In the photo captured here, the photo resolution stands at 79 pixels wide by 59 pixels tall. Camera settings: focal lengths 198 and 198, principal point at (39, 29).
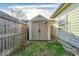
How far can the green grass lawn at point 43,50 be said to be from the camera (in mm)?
3392

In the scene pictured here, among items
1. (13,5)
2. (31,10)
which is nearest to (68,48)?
(31,10)

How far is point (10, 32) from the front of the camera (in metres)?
3.38

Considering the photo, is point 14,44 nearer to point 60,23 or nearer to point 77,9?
point 60,23

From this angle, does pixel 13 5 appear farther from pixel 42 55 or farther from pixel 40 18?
pixel 42 55

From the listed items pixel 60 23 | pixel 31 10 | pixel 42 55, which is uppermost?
pixel 31 10

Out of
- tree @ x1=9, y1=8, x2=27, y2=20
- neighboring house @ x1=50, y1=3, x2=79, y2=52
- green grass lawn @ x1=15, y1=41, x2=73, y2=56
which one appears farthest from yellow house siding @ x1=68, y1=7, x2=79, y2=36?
tree @ x1=9, y1=8, x2=27, y2=20

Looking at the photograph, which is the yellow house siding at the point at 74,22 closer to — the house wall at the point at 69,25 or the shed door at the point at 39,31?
the house wall at the point at 69,25

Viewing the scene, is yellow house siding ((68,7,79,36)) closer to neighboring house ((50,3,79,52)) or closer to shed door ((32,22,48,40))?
neighboring house ((50,3,79,52))

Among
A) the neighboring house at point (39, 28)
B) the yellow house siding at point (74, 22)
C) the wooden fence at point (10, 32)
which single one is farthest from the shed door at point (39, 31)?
the yellow house siding at point (74, 22)

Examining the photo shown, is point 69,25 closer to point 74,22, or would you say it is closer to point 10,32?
point 74,22

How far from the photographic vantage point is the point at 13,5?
11.1ft

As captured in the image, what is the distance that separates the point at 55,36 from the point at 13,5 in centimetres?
89

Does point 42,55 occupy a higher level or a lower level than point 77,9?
lower

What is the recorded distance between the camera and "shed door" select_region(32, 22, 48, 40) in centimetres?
341
